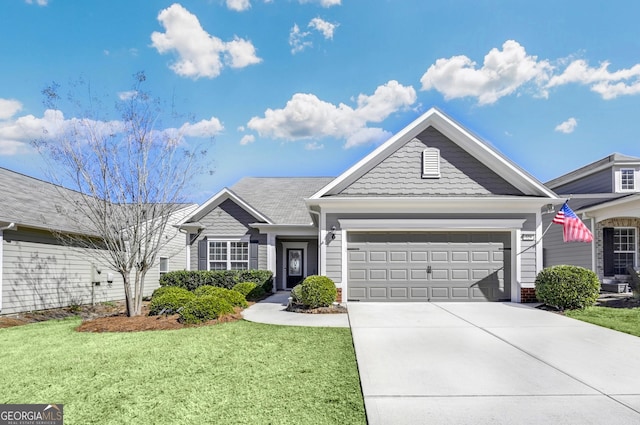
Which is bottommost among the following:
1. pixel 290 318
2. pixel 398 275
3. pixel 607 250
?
pixel 290 318

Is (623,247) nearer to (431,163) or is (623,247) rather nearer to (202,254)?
(431,163)

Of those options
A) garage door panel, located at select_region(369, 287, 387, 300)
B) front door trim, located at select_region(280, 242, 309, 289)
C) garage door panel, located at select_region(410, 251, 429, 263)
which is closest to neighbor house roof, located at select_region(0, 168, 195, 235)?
front door trim, located at select_region(280, 242, 309, 289)

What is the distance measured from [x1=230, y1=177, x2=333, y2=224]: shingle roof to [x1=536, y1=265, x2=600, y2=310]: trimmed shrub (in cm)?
981

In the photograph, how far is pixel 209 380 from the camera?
470 centimetres

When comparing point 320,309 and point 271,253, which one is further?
point 271,253

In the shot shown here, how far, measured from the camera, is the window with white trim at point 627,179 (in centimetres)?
1638

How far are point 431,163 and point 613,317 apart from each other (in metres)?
6.19

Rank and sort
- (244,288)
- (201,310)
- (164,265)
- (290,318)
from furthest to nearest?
(164,265)
(244,288)
(290,318)
(201,310)

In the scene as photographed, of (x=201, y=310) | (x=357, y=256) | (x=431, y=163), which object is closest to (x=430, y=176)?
(x=431, y=163)

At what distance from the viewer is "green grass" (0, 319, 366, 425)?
3.79m

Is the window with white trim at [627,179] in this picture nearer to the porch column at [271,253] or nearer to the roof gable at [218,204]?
the porch column at [271,253]

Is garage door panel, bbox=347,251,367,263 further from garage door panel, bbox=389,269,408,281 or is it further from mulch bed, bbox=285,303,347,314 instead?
mulch bed, bbox=285,303,347,314

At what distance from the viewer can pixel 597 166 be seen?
677 inches

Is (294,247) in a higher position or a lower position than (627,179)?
lower
